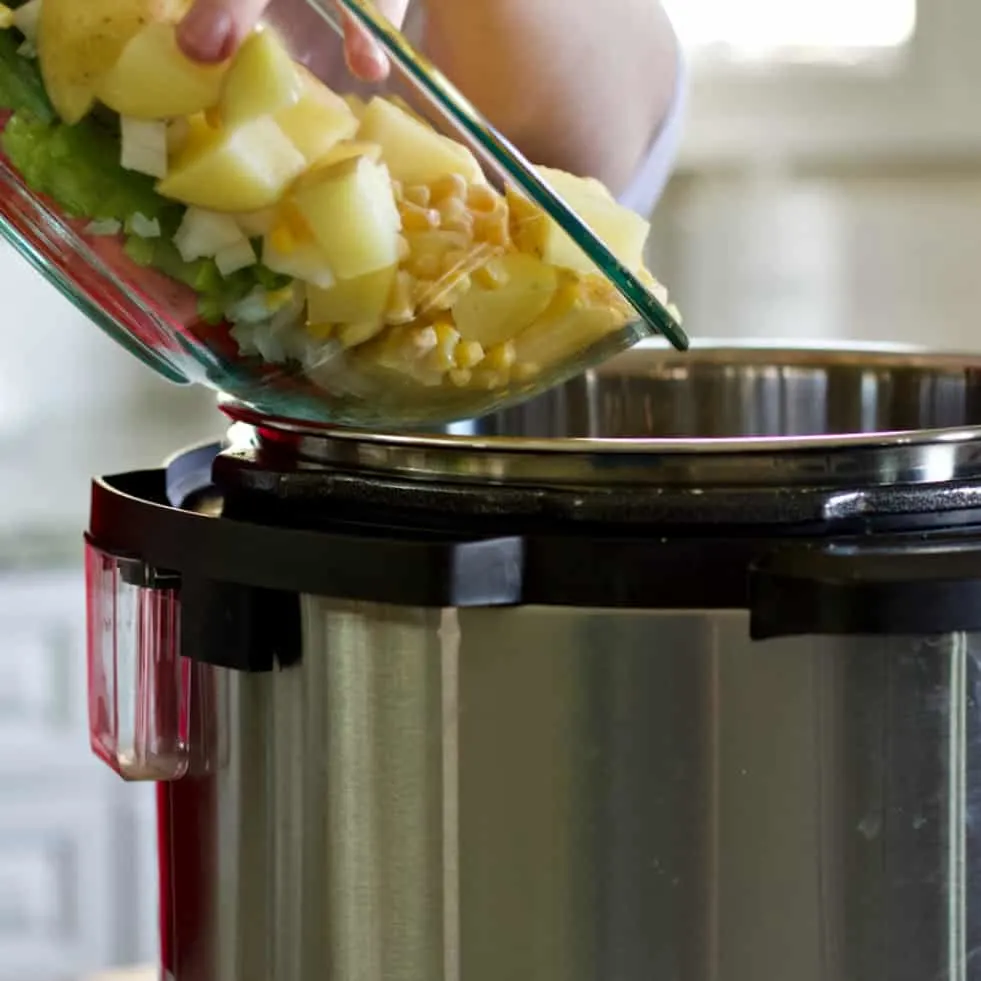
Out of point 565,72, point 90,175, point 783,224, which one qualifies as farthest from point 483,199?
point 783,224

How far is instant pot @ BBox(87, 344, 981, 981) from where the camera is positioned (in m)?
0.46

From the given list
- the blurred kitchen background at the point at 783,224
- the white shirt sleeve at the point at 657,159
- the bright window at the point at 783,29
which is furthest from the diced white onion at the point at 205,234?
the bright window at the point at 783,29

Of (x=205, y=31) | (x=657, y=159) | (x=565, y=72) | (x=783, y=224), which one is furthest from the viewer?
(x=783, y=224)

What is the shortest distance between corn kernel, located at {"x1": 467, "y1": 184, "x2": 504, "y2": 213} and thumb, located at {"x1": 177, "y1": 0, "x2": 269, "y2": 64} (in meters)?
0.08

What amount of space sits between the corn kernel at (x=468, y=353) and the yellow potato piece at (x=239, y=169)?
75mm

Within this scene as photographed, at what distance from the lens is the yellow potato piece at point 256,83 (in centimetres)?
43

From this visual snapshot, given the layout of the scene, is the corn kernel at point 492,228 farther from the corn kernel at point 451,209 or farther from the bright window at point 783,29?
the bright window at point 783,29

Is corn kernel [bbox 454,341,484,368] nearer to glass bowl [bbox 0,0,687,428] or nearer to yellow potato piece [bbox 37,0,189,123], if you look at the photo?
glass bowl [bbox 0,0,687,428]

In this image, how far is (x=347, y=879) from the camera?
505 millimetres

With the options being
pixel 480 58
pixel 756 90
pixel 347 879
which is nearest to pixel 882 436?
pixel 347 879

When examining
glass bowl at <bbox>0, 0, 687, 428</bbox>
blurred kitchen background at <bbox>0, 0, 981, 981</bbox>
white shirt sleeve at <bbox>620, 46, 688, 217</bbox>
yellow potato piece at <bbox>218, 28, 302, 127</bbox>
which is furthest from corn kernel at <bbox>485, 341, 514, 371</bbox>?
blurred kitchen background at <bbox>0, 0, 981, 981</bbox>

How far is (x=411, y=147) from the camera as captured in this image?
45cm

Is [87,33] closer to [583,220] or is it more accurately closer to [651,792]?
[583,220]

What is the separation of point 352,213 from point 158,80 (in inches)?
2.5
